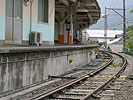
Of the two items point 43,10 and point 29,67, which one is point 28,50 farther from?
point 43,10

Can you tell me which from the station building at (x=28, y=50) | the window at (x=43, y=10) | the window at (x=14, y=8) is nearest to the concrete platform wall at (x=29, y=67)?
the station building at (x=28, y=50)

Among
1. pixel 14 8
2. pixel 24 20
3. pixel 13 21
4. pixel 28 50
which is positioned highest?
pixel 14 8

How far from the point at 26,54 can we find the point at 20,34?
9.87ft

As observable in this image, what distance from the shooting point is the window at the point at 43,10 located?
14110 millimetres

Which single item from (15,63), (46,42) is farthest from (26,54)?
(46,42)

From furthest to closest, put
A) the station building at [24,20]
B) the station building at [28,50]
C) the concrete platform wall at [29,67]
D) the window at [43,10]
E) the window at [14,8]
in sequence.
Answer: the window at [43,10] < the window at [14,8] < the station building at [24,20] < the station building at [28,50] < the concrete platform wall at [29,67]

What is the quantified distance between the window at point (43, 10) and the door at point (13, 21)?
7.79 ft

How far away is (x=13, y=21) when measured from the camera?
11211 millimetres

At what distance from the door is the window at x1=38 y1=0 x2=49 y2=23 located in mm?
2375

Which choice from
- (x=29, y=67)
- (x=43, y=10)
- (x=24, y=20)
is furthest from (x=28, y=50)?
(x=43, y=10)

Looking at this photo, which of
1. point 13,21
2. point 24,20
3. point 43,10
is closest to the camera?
point 13,21

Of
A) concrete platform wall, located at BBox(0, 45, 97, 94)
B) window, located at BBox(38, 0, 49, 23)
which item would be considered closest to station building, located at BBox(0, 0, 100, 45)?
window, located at BBox(38, 0, 49, 23)

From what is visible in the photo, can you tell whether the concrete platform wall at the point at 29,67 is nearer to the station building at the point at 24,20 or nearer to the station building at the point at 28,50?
the station building at the point at 28,50

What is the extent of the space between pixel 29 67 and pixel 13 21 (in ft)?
→ 9.53
